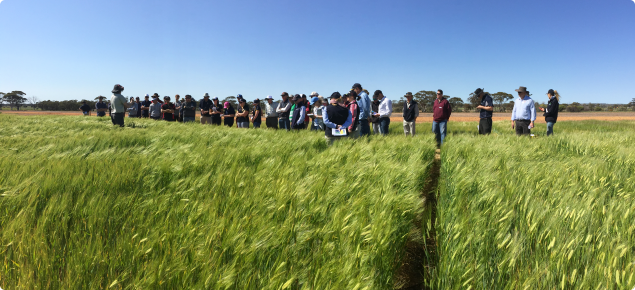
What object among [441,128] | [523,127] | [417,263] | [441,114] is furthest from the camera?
[441,128]

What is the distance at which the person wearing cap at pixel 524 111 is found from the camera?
26.6 ft

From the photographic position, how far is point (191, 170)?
296 centimetres

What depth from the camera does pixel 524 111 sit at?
820 cm

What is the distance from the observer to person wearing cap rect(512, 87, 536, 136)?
319 inches

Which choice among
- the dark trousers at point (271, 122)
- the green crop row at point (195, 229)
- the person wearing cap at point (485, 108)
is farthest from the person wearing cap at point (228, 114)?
the green crop row at point (195, 229)

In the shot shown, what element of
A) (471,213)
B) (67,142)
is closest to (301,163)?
(471,213)

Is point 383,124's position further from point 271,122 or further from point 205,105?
point 205,105

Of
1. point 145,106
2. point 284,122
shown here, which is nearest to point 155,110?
point 145,106

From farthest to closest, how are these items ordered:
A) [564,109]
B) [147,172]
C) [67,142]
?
[564,109]
[67,142]
[147,172]

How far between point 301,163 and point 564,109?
11219 centimetres

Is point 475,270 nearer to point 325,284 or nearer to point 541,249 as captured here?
point 541,249

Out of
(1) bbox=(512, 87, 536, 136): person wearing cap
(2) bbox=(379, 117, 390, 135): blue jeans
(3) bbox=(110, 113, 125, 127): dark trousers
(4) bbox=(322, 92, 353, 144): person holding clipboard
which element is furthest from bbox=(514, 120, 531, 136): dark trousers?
(3) bbox=(110, 113, 125, 127): dark trousers

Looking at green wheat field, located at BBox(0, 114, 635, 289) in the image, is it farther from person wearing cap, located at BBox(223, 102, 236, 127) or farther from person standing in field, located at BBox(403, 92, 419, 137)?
person wearing cap, located at BBox(223, 102, 236, 127)

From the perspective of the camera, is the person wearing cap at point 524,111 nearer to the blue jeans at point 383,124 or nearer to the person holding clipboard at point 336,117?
the blue jeans at point 383,124
